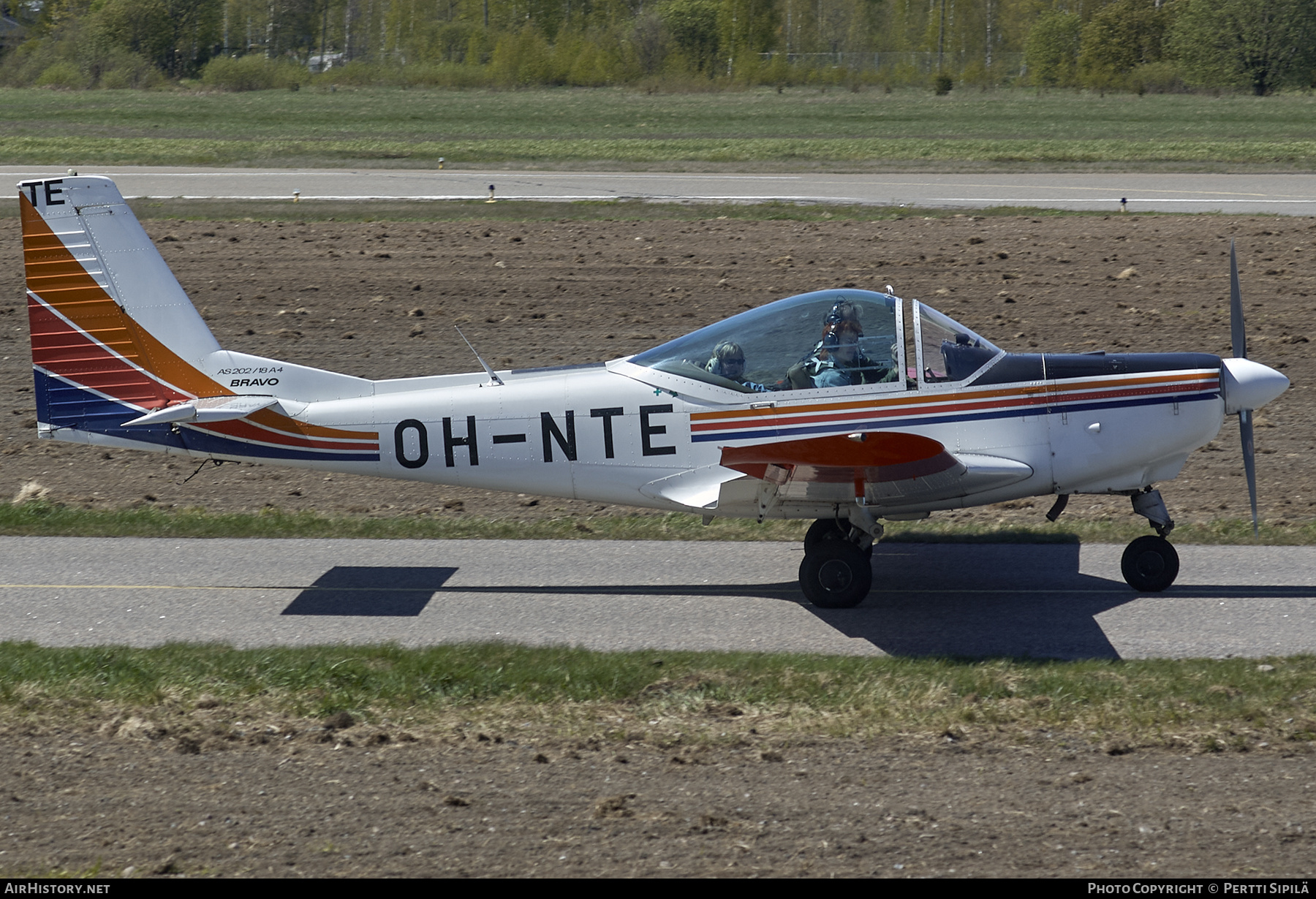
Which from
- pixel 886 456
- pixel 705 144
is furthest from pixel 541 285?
pixel 705 144

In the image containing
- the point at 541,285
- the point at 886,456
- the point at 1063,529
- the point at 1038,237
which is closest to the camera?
the point at 886,456

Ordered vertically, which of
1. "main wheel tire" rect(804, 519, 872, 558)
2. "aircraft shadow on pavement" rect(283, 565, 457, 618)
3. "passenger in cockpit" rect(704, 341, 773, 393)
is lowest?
"aircraft shadow on pavement" rect(283, 565, 457, 618)

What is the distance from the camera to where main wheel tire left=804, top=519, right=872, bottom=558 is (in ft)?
29.0

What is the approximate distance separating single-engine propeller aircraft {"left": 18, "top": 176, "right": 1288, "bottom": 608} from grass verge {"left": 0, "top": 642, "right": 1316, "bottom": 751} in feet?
5.00

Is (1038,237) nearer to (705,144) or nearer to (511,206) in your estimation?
(511,206)

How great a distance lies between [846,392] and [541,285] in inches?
419

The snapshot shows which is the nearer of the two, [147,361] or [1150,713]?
[1150,713]

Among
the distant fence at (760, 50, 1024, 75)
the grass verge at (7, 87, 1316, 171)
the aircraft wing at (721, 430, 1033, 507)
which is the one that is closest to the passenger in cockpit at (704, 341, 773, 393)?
the aircraft wing at (721, 430, 1033, 507)

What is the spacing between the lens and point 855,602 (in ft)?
28.2

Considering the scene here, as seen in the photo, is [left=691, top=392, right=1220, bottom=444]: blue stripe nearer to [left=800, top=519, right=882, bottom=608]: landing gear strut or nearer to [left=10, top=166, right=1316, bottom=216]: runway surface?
[left=800, top=519, right=882, bottom=608]: landing gear strut

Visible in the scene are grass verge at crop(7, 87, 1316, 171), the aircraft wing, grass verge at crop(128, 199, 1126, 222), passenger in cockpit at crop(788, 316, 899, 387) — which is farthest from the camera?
grass verge at crop(7, 87, 1316, 171)

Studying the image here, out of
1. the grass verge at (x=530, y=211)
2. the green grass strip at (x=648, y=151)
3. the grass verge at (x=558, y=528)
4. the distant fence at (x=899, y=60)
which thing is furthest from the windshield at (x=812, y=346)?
the distant fence at (x=899, y=60)

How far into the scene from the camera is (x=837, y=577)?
859cm

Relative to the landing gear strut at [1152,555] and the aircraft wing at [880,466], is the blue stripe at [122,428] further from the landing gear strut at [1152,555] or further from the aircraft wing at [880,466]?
the landing gear strut at [1152,555]
